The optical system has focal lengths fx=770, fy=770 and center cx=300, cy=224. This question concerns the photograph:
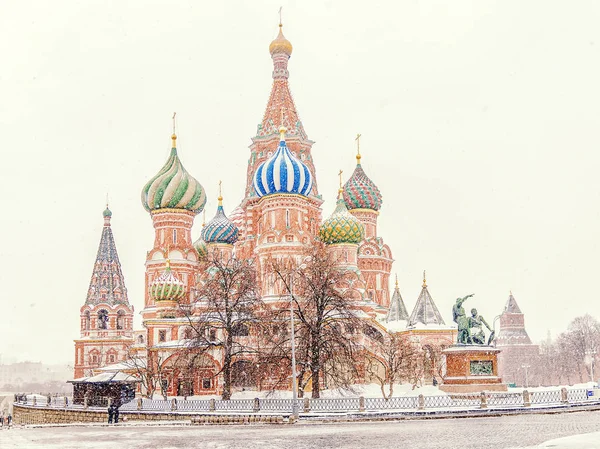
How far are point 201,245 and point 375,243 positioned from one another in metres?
15.9

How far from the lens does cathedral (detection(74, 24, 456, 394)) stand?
55.2m

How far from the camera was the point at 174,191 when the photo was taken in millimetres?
66062

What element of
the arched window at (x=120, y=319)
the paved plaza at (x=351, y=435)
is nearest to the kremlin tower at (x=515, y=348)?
the arched window at (x=120, y=319)

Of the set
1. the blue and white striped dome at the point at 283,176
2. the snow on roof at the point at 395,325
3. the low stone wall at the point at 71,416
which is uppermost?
the blue and white striped dome at the point at 283,176

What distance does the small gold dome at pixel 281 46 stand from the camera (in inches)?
2763

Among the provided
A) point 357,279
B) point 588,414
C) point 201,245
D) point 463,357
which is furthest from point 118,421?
point 201,245

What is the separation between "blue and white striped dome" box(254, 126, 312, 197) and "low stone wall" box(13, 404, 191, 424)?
21601mm

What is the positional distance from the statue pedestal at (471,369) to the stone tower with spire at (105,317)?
141ft

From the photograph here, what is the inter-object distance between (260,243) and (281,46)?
74.7ft

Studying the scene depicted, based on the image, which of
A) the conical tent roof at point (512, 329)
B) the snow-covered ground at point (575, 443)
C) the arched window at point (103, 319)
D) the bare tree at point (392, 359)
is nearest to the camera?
the snow-covered ground at point (575, 443)

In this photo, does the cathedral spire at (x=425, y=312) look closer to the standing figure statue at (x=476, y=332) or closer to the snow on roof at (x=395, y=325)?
the snow on roof at (x=395, y=325)

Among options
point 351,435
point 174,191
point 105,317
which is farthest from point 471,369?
point 105,317

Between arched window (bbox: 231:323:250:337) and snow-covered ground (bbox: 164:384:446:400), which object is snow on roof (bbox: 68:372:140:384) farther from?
arched window (bbox: 231:323:250:337)

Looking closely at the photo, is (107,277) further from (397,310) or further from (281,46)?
(397,310)
